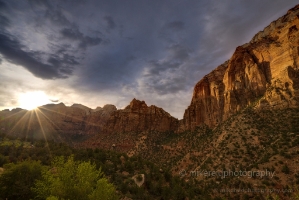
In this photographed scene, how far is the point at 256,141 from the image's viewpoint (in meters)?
41.8

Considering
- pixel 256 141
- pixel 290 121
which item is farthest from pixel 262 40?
pixel 256 141

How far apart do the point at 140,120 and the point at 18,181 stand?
9943 cm

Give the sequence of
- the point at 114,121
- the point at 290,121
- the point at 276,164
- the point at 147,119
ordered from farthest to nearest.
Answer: the point at 114,121
the point at 147,119
the point at 290,121
the point at 276,164

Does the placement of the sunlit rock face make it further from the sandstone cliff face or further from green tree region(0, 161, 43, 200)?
green tree region(0, 161, 43, 200)

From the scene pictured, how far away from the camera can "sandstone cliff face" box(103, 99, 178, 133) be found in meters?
114

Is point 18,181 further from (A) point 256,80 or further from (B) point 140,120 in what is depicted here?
(B) point 140,120

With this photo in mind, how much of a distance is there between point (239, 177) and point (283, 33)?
48.2 metres

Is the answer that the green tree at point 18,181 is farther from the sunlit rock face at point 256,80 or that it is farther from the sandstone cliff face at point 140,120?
the sandstone cliff face at point 140,120

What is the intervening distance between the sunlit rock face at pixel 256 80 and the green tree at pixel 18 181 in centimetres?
5269

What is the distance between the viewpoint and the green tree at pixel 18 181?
62.8ft

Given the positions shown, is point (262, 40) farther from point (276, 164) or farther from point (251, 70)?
point (276, 164)

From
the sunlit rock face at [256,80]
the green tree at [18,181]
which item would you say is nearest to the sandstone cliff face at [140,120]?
the sunlit rock face at [256,80]

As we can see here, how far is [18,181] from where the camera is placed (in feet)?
64.2

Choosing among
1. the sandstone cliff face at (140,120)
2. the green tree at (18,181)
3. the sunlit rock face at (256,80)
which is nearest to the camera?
the green tree at (18,181)
